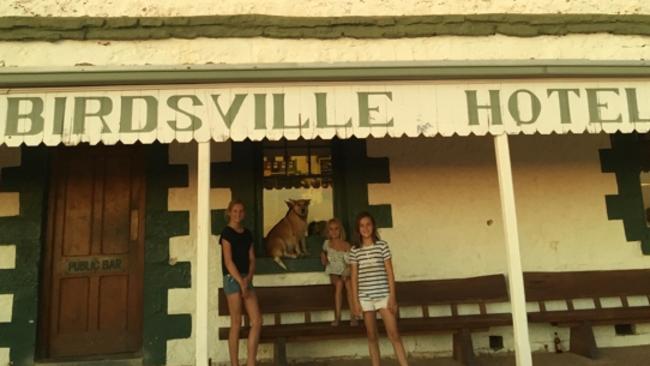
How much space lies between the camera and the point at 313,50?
4711 millimetres

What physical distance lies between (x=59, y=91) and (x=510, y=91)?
11.5 ft

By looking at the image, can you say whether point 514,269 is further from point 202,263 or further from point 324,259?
point 202,263

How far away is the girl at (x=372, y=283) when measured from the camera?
4558mm

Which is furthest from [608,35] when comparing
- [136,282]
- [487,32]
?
[136,282]

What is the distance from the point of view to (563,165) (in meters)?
6.00

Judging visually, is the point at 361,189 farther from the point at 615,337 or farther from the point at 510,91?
the point at 615,337

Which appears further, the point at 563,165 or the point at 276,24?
the point at 563,165

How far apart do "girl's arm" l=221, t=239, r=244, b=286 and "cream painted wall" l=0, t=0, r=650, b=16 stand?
216cm

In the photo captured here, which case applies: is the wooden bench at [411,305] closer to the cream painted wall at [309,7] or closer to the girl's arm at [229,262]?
the girl's arm at [229,262]

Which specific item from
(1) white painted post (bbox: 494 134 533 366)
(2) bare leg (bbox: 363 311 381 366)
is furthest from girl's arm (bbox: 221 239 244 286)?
(1) white painted post (bbox: 494 134 533 366)

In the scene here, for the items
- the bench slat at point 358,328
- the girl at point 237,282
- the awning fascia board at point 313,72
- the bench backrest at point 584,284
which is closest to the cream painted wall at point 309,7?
the awning fascia board at point 313,72

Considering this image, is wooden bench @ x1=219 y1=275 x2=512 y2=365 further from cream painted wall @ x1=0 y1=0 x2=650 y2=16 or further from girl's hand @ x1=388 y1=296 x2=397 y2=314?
cream painted wall @ x1=0 y1=0 x2=650 y2=16

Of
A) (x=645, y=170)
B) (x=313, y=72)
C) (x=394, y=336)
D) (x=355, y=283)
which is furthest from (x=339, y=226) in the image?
(x=645, y=170)

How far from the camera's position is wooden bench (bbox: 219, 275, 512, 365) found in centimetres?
509
